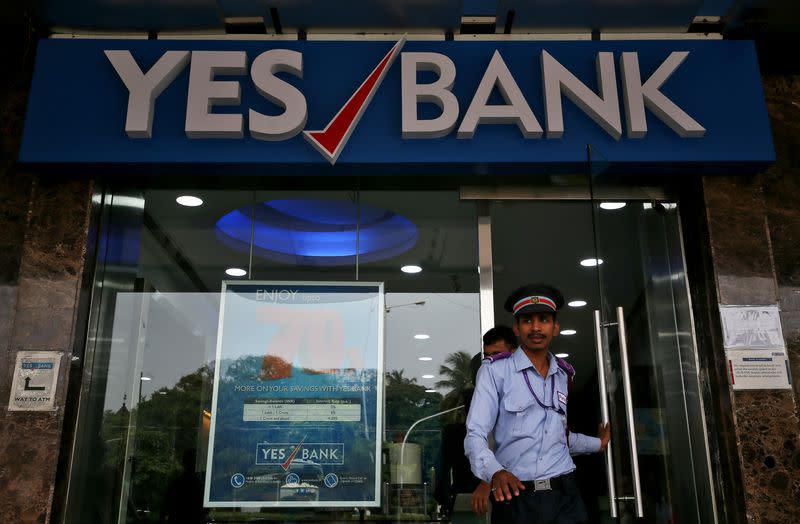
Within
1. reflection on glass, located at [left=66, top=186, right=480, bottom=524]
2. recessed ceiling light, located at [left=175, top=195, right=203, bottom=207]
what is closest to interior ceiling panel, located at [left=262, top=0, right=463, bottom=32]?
reflection on glass, located at [left=66, top=186, right=480, bottom=524]

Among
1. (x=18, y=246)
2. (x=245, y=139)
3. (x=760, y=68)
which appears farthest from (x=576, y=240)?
(x=18, y=246)

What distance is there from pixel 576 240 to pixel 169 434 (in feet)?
9.48

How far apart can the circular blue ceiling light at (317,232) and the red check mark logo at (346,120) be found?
2.19 ft

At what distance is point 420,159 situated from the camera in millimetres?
4391

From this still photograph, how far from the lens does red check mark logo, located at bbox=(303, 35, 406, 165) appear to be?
434 centimetres

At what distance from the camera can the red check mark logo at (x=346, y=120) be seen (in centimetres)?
434

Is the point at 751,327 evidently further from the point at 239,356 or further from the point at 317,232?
the point at 239,356

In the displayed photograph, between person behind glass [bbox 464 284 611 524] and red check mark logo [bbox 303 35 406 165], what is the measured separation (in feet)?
4.59

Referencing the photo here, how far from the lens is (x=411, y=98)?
446 cm

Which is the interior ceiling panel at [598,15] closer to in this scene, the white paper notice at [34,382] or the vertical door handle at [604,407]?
the vertical door handle at [604,407]

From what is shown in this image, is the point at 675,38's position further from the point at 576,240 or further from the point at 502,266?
the point at 502,266

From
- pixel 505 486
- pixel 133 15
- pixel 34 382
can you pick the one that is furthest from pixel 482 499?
pixel 133 15

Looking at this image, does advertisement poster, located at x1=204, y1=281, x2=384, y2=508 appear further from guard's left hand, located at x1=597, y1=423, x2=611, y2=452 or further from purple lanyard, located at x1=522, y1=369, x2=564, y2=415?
guard's left hand, located at x1=597, y1=423, x2=611, y2=452

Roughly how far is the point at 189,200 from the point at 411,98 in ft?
5.49
